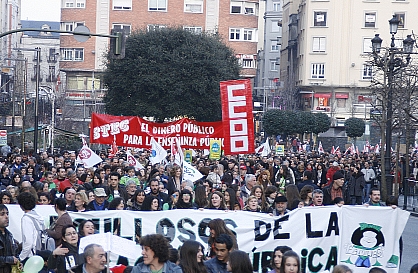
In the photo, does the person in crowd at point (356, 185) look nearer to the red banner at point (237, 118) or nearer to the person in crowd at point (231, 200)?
the red banner at point (237, 118)

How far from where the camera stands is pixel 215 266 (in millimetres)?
8852

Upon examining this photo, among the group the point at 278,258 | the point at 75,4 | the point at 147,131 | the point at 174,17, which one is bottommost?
the point at 278,258

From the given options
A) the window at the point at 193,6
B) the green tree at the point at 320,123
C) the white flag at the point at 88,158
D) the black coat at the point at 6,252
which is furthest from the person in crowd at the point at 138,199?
the window at the point at 193,6

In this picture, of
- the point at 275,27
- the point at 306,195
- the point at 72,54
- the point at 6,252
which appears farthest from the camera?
the point at 275,27

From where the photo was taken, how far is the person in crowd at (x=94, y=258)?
26.9ft

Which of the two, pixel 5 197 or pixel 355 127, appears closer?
pixel 5 197

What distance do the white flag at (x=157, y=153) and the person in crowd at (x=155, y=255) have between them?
633 inches

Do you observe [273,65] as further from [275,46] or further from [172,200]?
[172,200]

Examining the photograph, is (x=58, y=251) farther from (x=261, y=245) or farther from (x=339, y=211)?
(x=339, y=211)

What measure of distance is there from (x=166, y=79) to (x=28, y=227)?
43.5 meters

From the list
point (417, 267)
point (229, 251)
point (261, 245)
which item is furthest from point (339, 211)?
point (417, 267)

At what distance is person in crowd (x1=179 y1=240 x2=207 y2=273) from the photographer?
27.7 ft

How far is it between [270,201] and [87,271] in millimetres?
7118

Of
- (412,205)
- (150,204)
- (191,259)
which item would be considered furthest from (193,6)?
(191,259)
